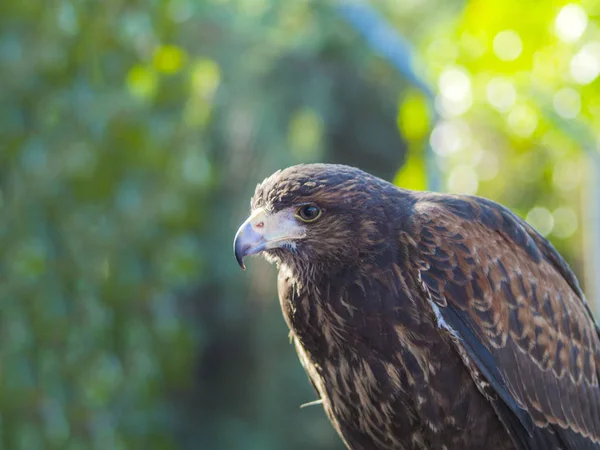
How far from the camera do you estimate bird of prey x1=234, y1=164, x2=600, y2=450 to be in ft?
11.3

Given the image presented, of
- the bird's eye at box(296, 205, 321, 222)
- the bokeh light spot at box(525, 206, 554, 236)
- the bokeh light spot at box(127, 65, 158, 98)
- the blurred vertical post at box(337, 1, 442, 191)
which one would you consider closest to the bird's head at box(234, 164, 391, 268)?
the bird's eye at box(296, 205, 321, 222)

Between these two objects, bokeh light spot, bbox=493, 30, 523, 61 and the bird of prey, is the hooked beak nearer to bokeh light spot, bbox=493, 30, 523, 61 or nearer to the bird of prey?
the bird of prey

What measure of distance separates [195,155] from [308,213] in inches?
214

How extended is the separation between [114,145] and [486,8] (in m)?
3.91

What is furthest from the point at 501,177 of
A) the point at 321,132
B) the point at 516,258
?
the point at 516,258

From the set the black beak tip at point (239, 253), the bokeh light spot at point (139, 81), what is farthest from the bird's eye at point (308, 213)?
the bokeh light spot at point (139, 81)

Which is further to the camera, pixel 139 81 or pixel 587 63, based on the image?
pixel 139 81

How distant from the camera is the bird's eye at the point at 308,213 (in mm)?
3604

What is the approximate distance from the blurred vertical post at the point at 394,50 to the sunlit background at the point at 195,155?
21mm

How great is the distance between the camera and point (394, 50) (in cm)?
582

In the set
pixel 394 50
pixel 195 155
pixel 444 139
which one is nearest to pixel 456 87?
pixel 394 50

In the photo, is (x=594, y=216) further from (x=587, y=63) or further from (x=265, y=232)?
(x=265, y=232)

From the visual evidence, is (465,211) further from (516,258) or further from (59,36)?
(59,36)

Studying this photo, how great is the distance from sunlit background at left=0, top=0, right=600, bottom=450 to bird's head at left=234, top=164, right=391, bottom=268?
200cm
